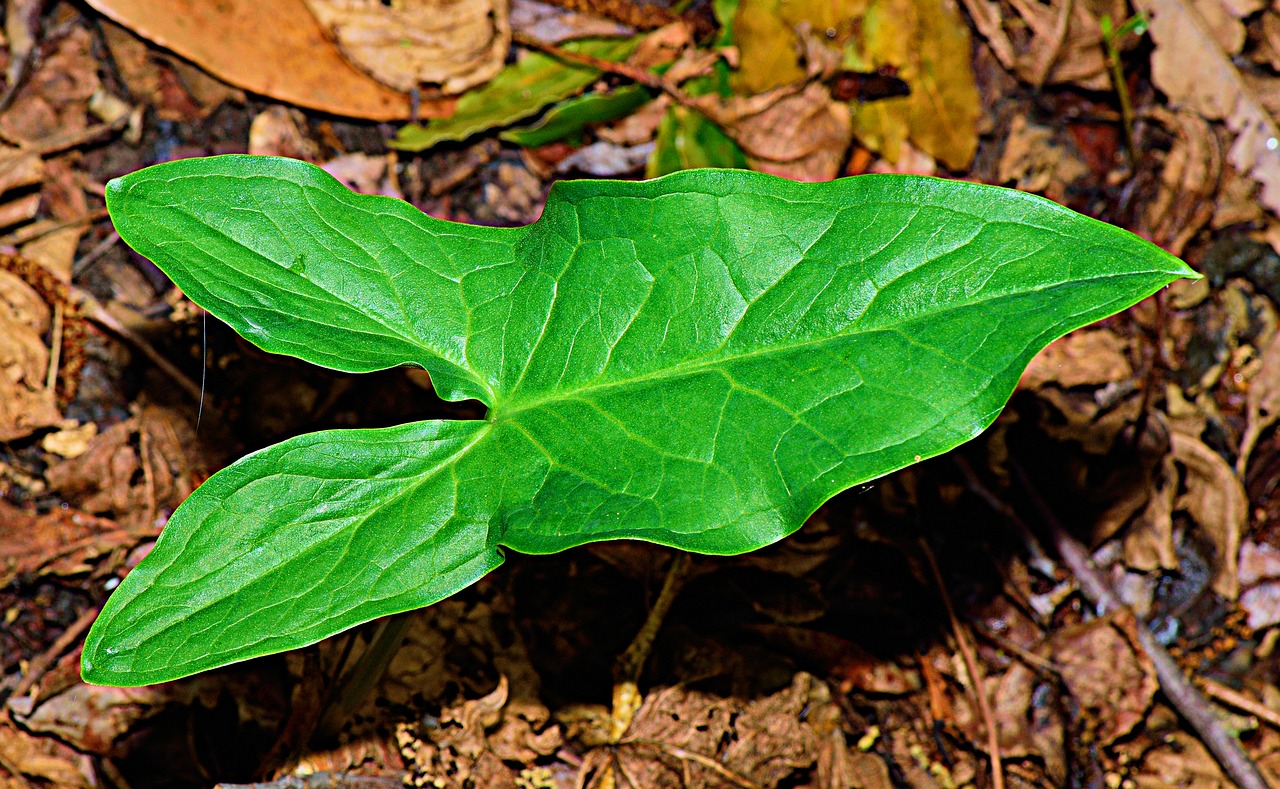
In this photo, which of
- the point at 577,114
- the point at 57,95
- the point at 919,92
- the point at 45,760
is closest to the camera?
the point at 45,760

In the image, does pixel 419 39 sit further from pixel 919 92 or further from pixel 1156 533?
pixel 1156 533

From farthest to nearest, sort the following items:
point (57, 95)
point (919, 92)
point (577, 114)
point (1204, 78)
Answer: point (1204, 78) → point (919, 92) → point (577, 114) → point (57, 95)

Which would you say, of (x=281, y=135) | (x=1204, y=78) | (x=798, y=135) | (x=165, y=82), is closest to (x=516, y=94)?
(x=281, y=135)

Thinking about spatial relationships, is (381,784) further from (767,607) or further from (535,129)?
(535,129)

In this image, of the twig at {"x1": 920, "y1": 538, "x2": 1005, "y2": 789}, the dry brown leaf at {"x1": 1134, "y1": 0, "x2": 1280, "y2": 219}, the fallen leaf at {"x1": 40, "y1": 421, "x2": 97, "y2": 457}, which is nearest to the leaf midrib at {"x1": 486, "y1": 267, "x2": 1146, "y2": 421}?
the twig at {"x1": 920, "y1": 538, "x2": 1005, "y2": 789}

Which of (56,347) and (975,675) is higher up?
(56,347)

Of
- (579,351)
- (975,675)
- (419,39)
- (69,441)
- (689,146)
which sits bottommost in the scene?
(975,675)

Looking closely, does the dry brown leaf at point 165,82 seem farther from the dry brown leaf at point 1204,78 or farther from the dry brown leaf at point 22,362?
the dry brown leaf at point 1204,78
